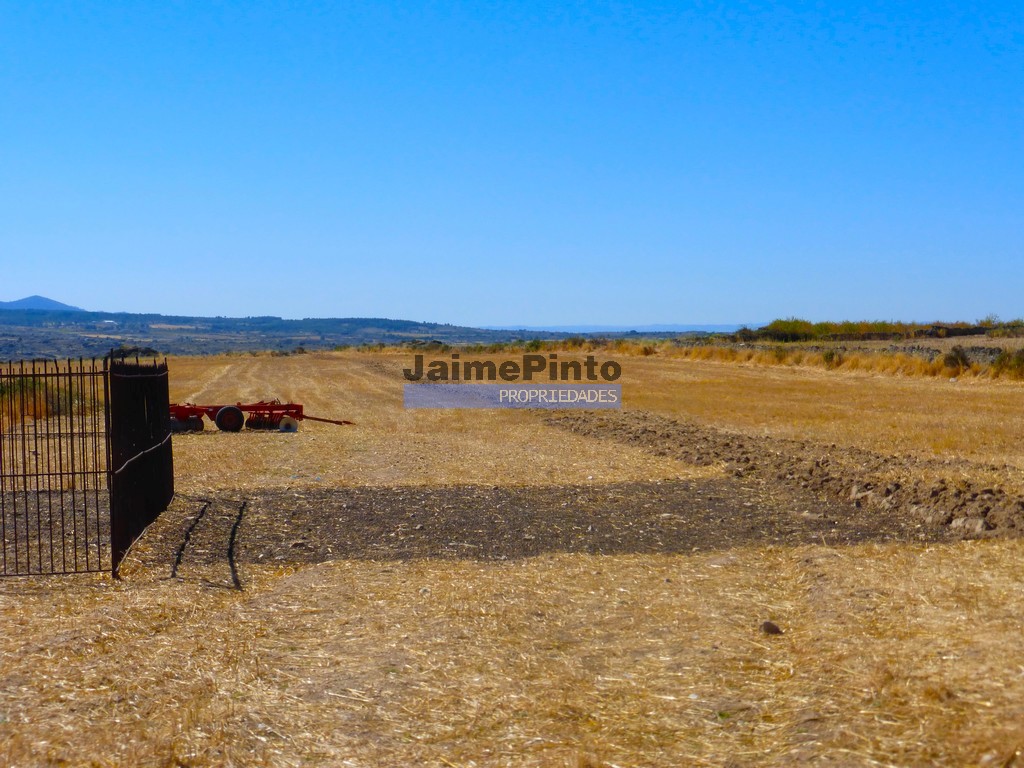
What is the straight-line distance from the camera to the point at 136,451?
33.3 feet

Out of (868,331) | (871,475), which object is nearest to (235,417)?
(871,475)

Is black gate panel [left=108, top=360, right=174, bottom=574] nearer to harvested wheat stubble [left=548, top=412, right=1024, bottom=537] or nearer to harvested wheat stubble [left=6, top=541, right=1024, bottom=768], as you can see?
harvested wheat stubble [left=6, top=541, right=1024, bottom=768]

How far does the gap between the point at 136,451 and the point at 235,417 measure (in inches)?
401

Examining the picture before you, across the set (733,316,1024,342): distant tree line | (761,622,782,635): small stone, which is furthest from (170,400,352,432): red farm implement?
(733,316,1024,342): distant tree line

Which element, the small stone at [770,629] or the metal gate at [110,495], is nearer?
the small stone at [770,629]

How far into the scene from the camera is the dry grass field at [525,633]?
519cm

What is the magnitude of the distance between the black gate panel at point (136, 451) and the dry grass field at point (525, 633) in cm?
33

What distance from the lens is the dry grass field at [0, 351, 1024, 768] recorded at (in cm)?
519

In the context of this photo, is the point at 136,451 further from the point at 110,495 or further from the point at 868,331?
the point at 868,331

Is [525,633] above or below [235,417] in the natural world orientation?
below

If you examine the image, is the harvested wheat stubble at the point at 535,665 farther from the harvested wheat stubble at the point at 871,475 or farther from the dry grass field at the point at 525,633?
the harvested wheat stubble at the point at 871,475

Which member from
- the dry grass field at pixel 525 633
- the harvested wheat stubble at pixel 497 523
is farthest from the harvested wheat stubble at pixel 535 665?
the harvested wheat stubble at pixel 497 523

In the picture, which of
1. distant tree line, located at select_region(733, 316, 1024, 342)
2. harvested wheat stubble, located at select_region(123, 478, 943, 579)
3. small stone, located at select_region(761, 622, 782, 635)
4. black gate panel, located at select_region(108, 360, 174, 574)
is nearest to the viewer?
small stone, located at select_region(761, 622, 782, 635)

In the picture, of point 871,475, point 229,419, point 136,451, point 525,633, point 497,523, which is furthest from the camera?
point 229,419
